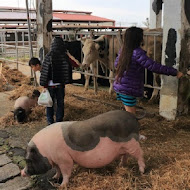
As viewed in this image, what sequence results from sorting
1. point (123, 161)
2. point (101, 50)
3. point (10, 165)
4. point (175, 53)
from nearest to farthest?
point (123, 161)
point (10, 165)
point (175, 53)
point (101, 50)

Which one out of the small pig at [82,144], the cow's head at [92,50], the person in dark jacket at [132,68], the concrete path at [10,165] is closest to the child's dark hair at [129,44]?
the person in dark jacket at [132,68]

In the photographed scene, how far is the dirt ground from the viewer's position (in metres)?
2.88

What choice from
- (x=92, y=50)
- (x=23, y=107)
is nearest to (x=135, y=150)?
(x=23, y=107)

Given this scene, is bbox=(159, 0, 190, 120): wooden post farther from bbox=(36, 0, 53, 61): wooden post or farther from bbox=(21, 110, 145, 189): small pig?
bbox=(36, 0, 53, 61): wooden post

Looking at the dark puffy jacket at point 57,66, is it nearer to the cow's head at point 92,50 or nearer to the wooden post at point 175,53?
the wooden post at point 175,53

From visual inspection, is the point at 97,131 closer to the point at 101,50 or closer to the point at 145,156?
the point at 145,156

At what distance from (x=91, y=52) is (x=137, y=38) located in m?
3.20

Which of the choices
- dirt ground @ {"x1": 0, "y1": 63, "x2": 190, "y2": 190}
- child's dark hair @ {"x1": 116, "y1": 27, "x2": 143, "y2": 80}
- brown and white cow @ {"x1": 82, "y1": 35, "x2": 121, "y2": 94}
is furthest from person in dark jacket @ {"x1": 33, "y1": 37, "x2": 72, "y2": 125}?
brown and white cow @ {"x1": 82, "y1": 35, "x2": 121, "y2": 94}

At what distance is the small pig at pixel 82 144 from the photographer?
2.90 metres

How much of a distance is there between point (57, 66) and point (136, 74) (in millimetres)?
1411

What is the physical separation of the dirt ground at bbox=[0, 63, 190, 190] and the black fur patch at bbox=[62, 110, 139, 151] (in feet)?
1.37

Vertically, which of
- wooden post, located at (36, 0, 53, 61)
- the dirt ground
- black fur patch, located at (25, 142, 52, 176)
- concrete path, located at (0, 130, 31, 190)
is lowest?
concrete path, located at (0, 130, 31, 190)

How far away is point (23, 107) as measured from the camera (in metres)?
5.61

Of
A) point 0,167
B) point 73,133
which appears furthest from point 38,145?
point 0,167
